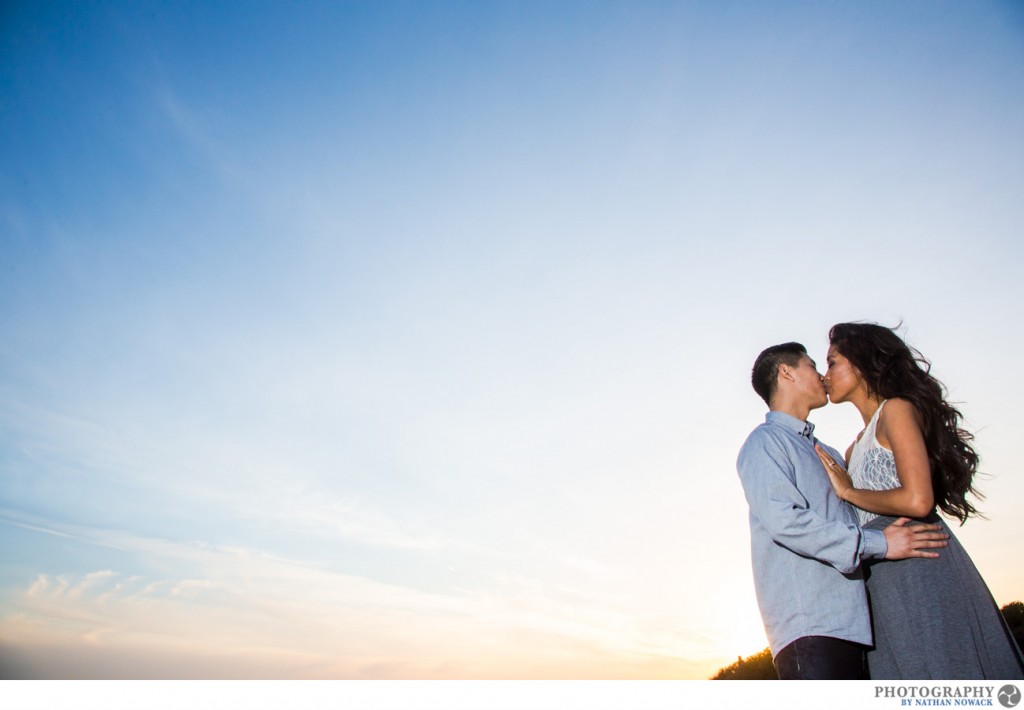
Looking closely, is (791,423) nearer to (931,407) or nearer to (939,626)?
(931,407)

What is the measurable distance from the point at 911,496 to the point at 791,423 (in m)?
0.70

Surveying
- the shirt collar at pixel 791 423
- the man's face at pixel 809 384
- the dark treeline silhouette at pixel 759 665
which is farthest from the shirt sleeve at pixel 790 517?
the dark treeline silhouette at pixel 759 665

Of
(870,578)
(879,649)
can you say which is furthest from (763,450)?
(879,649)

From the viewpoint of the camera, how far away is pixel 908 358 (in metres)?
3.53

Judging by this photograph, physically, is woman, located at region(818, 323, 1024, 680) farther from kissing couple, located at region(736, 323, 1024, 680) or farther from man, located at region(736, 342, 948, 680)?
man, located at region(736, 342, 948, 680)

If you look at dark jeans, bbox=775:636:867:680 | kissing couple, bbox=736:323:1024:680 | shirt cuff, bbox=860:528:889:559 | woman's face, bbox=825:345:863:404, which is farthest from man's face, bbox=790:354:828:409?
dark jeans, bbox=775:636:867:680

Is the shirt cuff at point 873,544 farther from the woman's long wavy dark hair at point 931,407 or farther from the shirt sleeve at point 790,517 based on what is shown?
the woman's long wavy dark hair at point 931,407

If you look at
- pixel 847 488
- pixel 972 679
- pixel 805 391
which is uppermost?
pixel 805 391

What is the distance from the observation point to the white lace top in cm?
327

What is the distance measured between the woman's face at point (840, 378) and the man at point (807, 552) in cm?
62

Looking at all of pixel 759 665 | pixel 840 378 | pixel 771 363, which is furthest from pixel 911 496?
pixel 759 665
